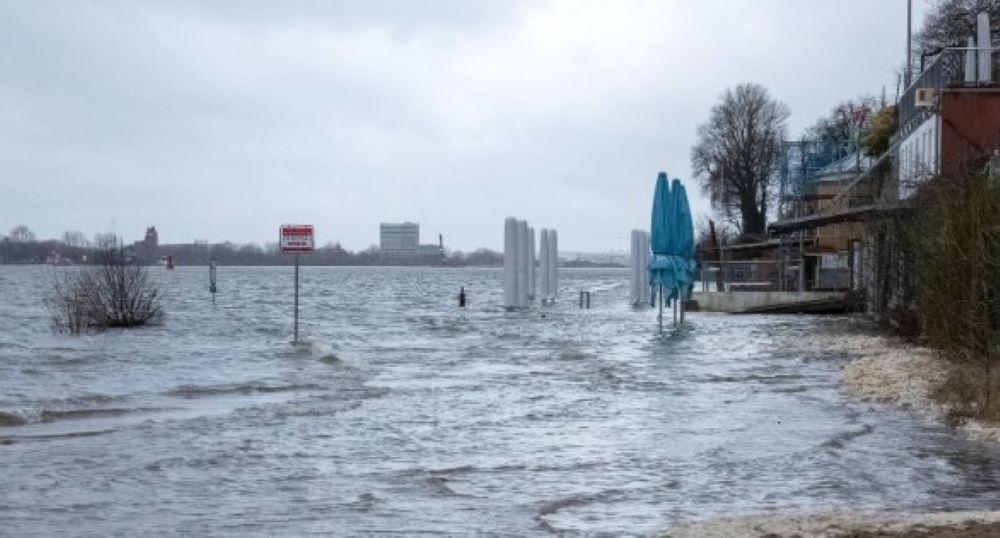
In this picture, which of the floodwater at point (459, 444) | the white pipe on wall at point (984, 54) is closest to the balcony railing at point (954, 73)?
the white pipe on wall at point (984, 54)

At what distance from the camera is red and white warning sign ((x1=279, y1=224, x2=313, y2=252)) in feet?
108

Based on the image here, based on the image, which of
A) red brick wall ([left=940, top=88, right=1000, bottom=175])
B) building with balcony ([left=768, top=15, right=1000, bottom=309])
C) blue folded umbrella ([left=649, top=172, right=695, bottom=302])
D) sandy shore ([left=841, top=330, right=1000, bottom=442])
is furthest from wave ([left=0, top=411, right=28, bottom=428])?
red brick wall ([left=940, top=88, right=1000, bottom=175])

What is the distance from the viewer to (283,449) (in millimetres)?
14648

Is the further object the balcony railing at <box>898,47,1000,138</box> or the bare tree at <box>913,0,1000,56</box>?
the bare tree at <box>913,0,1000,56</box>

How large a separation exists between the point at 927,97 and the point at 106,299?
89.2 ft

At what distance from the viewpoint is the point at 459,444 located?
49.4 feet

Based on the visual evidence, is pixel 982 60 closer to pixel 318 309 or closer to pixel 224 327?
pixel 224 327

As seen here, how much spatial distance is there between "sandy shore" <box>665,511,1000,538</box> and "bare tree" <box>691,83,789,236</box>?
93.6 meters

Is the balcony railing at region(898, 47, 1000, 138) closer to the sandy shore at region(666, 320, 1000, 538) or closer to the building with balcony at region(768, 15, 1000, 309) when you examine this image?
the building with balcony at region(768, 15, 1000, 309)

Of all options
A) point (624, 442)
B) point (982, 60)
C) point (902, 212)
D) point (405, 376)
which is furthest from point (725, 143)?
point (624, 442)

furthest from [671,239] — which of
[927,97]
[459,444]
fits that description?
[459,444]

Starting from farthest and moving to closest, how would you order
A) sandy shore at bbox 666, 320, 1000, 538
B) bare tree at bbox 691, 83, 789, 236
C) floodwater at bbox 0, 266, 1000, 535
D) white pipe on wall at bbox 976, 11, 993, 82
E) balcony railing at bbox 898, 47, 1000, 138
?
bare tree at bbox 691, 83, 789, 236, white pipe on wall at bbox 976, 11, 993, 82, balcony railing at bbox 898, 47, 1000, 138, floodwater at bbox 0, 266, 1000, 535, sandy shore at bbox 666, 320, 1000, 538

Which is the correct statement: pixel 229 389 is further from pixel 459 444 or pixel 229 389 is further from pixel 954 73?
pixel 954 73

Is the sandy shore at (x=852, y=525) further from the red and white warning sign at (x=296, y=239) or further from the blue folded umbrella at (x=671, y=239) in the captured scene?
the blue folded umbrella at (x=671, y=239)
